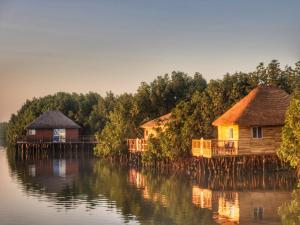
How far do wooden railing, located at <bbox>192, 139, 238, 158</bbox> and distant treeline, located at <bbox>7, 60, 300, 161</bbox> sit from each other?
4647 millimetres

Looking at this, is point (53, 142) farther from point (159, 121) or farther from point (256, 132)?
point (256, 132)

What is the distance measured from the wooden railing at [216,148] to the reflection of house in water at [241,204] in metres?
3.79

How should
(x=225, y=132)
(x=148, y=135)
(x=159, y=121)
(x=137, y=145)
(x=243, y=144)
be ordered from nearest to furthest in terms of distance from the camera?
1. (x=243, y=144)
2. (x=225, y=132)
3. (x=159, y=121)
4. (x=137, y=145)
5. (x=148, y=135)

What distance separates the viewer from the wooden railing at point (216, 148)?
44.8 metres

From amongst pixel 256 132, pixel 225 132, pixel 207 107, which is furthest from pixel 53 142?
pixel 256 132

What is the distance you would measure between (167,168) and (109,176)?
650cm

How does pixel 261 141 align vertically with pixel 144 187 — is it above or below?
above

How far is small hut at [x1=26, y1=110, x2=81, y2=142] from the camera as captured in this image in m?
85.9

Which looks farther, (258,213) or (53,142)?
(53,142)

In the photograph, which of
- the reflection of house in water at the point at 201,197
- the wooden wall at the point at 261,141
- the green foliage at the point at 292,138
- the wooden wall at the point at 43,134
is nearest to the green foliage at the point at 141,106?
the wooden wall at the point at 43,134

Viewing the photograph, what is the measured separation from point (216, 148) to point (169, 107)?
3551 centimetres

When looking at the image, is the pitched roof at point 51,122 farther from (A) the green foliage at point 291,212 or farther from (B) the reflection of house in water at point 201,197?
(A) the green foliage at point 291,212

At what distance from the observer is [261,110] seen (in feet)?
155

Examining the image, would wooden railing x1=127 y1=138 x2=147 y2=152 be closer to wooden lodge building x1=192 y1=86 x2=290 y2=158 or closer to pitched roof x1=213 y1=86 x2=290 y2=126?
pitched roof x1=213 y1=86 x2=290 y2=126
